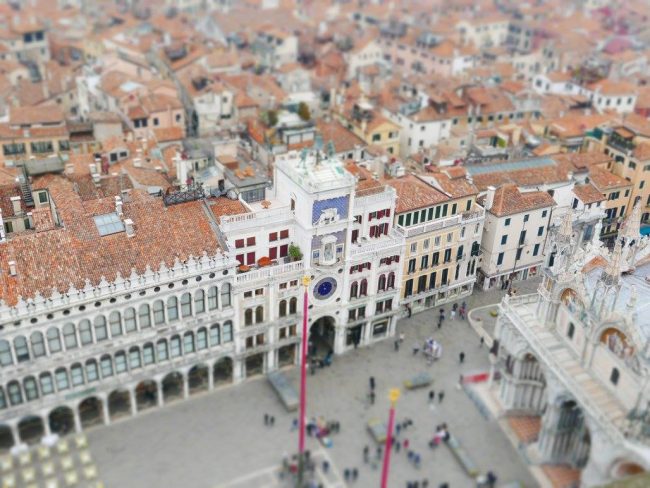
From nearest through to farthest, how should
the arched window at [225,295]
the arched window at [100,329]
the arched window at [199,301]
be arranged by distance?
the arched window at [100,329]
the arched window at [199,301]
the arched window at [225,295]

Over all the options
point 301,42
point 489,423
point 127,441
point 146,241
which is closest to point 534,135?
point 489,423

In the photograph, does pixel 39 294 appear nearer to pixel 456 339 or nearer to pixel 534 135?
pixel 456 339

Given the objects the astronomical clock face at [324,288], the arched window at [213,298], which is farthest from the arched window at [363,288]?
the arched window at [213,298]

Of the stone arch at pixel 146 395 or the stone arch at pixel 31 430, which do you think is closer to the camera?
the stone arch at pixel 31 430

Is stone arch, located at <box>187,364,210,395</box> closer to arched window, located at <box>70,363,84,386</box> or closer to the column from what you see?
the column

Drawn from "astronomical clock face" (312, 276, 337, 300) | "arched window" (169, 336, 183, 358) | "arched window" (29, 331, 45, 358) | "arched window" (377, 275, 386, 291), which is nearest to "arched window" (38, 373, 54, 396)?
"arched window" (29, 331, 45, 358)

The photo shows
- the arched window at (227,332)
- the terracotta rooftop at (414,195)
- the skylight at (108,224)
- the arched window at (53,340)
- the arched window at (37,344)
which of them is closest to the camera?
the arched window at (37,344)

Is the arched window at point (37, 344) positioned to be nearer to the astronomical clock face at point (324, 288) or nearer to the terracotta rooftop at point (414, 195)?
the astronomical clock face at point (324, 288)
